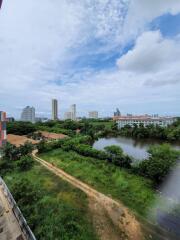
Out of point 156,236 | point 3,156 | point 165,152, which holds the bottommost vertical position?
point 156,236

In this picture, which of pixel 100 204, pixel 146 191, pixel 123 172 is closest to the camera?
→ pixel 100 204

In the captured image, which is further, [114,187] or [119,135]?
[119,135]

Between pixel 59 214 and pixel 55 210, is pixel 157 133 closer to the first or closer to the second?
pixel 55 210

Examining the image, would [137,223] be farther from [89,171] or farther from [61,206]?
[89,171]

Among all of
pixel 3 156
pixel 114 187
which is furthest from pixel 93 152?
pixel 3 156

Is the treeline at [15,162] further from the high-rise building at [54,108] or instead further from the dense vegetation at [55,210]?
the high-rise building at [54,108]

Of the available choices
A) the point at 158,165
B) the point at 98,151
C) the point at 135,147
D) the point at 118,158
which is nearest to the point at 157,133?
the point at 135,147

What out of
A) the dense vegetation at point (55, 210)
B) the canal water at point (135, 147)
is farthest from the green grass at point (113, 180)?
the canal water at point (135, 147)
